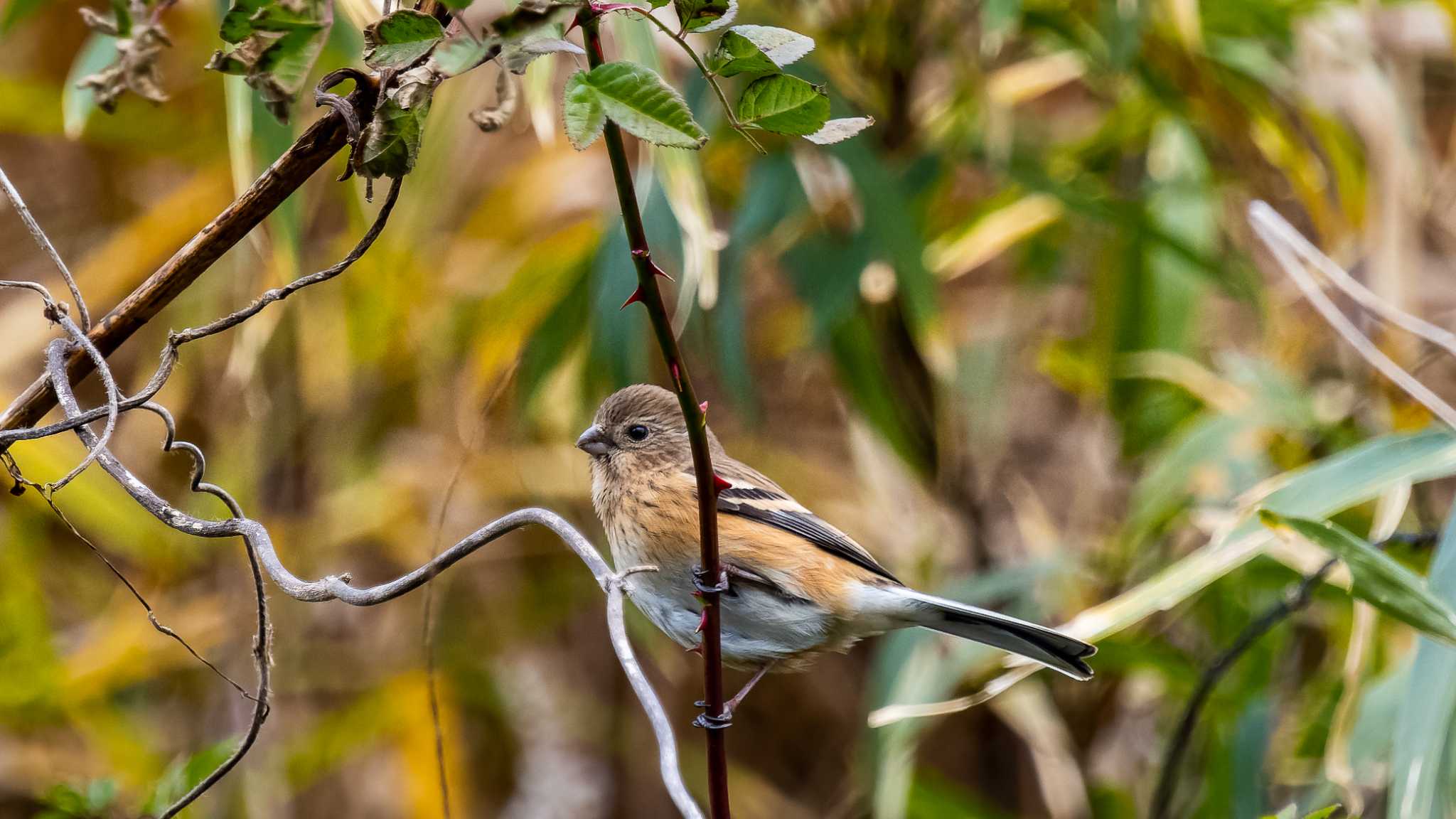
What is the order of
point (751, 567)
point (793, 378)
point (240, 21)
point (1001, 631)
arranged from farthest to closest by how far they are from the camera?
point (793, 378)
point (751, 567)
point (1001, 631)
point (240, 21)

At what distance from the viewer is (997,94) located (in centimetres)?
314

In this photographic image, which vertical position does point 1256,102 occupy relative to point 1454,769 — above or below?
above

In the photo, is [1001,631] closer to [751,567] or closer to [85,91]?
[751,567]

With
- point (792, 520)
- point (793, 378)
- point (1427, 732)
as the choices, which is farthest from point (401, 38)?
point (793, 378)

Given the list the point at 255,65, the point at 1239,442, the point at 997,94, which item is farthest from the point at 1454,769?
the point at 997,94

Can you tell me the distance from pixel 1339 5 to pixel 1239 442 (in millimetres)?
1109

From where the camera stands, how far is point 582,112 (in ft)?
2.55

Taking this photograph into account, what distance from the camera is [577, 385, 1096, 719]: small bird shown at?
1924mm

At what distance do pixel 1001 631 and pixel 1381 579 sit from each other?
21.6 inches

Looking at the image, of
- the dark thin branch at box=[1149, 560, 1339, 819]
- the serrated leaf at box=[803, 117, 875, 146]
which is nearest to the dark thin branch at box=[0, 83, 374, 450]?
the serrated leaf at box=[803, 117, 875, 146]

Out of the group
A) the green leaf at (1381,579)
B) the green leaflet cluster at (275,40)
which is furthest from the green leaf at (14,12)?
the green leaf at (1381,579)

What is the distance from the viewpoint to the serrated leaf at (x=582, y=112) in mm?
763

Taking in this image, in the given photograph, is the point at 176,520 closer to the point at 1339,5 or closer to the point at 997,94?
the point at 997,94

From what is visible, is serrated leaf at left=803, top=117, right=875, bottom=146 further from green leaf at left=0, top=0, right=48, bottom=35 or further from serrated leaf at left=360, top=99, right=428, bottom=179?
green leaf at left=0, top=0, right=48, bottom=35
